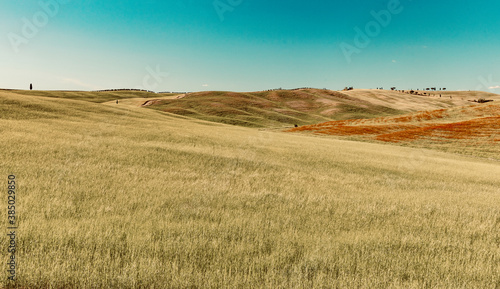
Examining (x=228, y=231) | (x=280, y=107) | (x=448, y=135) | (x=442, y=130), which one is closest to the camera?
(x=228, y=231)

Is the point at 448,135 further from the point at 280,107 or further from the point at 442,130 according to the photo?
the point at 280,107

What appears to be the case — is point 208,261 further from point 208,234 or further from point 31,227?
point 31,227

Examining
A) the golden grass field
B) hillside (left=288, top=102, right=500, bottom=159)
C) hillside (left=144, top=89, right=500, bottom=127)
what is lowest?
the golden grass field

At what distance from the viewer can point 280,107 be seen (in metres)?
114

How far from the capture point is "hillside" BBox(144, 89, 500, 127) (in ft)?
295

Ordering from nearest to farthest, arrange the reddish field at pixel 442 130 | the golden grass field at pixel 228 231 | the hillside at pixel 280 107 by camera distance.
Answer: the golden grass field at pixel 228 231, the reddish field at pixel 442 130, the hillside at pixel 280 107

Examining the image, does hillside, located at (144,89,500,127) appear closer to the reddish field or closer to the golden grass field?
the reddish field

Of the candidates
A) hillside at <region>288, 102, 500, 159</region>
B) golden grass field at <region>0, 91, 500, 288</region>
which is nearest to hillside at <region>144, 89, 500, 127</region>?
hillside at <region>288, 102, 500, 159</region>

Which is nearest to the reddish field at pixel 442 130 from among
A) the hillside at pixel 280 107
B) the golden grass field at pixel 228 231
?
the hillside at pixel 280 107

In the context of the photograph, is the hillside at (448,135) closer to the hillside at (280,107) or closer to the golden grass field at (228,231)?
the hillside at (280,107)

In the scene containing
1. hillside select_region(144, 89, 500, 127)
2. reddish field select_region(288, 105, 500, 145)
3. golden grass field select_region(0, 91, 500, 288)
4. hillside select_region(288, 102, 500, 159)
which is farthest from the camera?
hillside select_region(144, 89, 500, 127)

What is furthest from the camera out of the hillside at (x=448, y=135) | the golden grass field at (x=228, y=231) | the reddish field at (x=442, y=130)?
the reddish field at (x=442, y=130)

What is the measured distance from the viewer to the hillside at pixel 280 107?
9006 centimetres

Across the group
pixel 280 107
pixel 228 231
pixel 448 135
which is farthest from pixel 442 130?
pixel 280 107
